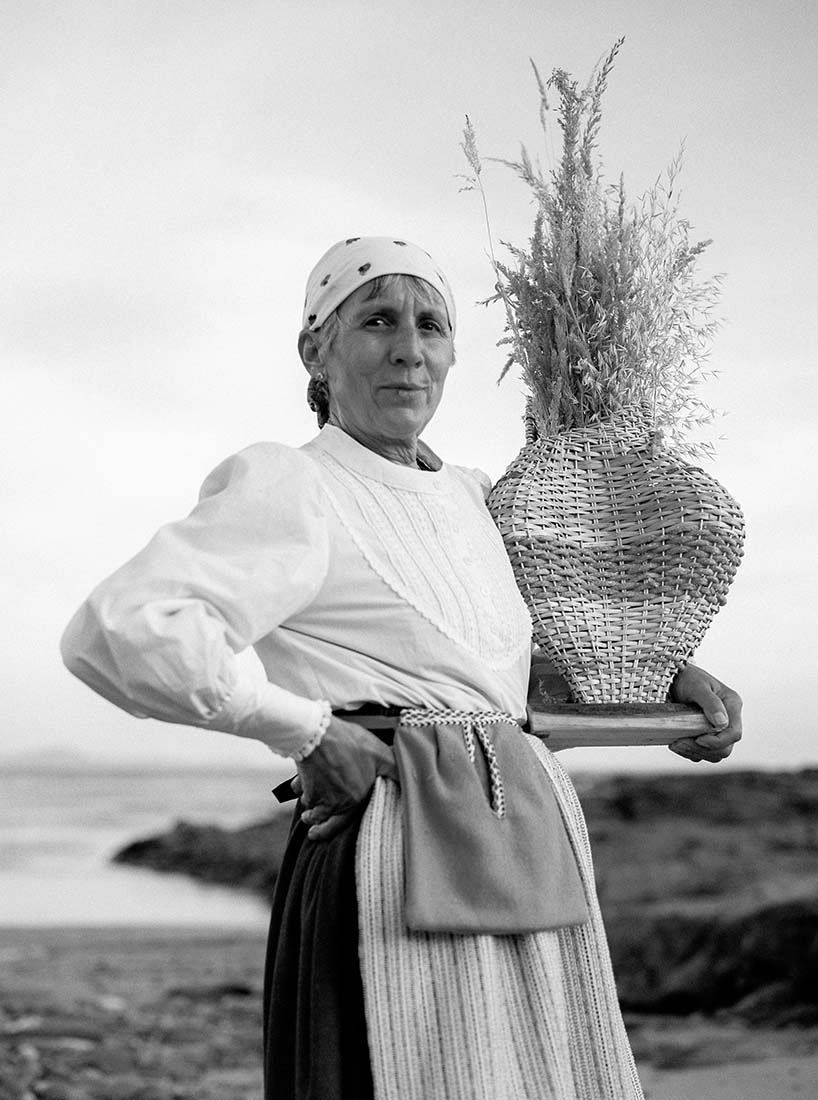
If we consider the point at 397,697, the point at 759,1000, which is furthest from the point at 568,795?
the point at 759,1000

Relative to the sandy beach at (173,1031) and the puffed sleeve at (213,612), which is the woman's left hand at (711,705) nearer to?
the puffed sleeve at (213,612)

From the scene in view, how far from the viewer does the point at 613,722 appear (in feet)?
6.14

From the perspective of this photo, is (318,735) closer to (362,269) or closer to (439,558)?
(439,558)

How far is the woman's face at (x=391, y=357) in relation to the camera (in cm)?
181

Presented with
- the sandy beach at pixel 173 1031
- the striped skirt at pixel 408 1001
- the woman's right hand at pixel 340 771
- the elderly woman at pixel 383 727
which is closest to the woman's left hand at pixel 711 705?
the elderly woman at pixel 383 727

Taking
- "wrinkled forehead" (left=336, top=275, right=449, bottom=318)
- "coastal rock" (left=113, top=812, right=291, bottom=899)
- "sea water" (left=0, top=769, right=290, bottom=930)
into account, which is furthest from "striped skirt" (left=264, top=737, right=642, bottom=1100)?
"coastal rock" (left=113, top=812, right=291, bottom=899)

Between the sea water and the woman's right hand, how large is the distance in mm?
3657

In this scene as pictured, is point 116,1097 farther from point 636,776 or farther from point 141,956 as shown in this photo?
point 636,776

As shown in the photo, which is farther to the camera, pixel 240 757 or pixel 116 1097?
pixel 240 757

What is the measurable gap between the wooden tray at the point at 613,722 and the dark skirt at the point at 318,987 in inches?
13.2

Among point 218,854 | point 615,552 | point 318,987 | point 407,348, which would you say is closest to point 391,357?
point 407,348

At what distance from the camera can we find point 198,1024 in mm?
5367

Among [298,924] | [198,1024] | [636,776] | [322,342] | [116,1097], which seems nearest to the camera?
[298,924]

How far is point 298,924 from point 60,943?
3792 millimetres
